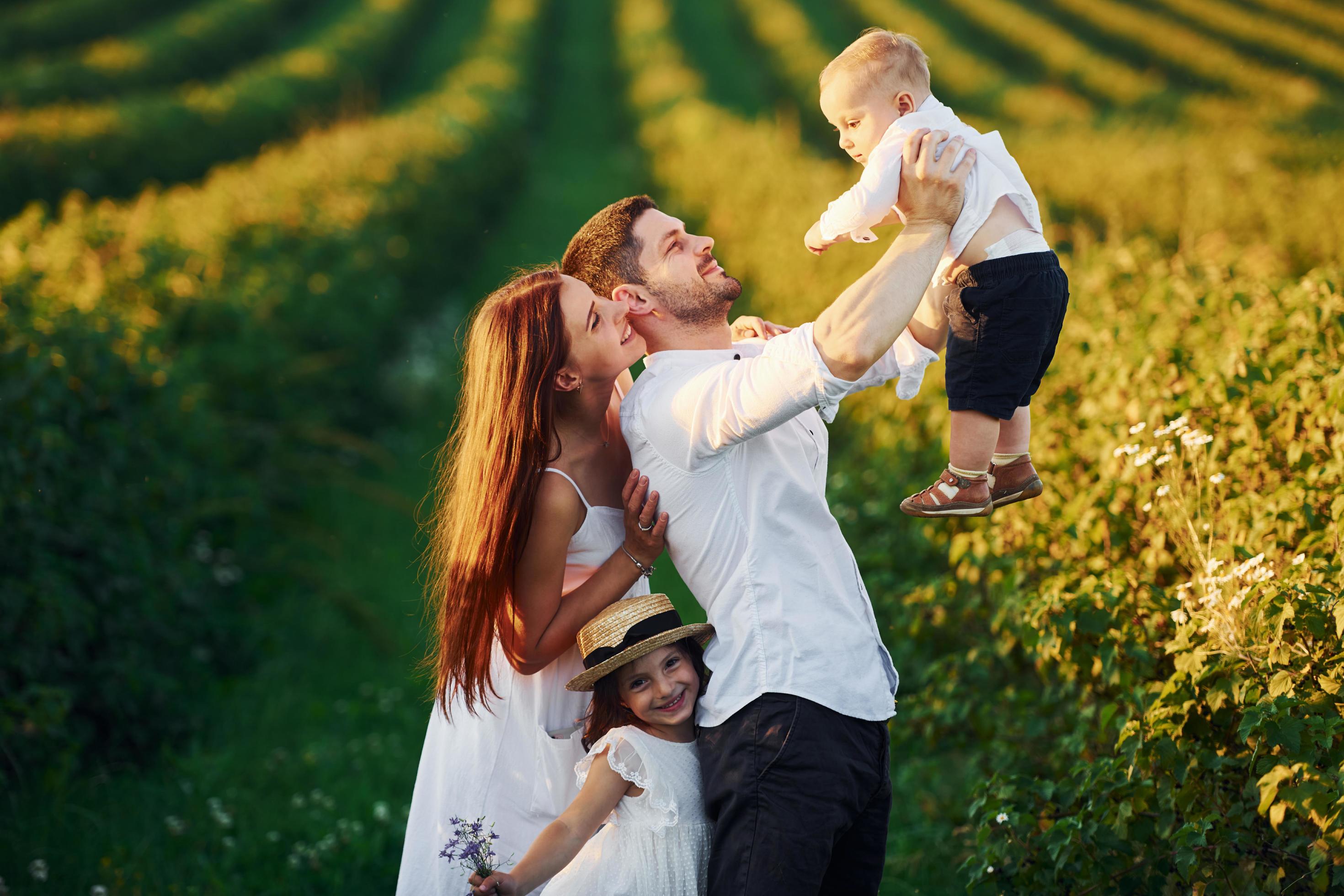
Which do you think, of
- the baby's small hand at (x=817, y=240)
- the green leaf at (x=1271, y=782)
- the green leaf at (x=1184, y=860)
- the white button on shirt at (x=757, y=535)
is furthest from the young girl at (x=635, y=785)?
the green leaf at (x=1271, y=782)

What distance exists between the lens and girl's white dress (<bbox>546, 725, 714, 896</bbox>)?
223 centimetres

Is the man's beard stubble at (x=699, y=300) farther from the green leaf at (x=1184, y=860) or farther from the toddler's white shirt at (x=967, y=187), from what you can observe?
the green leaf at (x=1184, y=860)

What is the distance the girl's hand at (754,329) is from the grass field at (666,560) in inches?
41.6

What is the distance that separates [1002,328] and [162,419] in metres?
4.65

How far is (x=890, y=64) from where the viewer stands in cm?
235

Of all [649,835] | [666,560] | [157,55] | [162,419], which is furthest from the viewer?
[157,55]

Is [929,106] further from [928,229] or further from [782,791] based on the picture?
[782,791]

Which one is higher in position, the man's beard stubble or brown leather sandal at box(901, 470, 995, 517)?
the man's beard stubble

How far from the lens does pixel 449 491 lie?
2750mm

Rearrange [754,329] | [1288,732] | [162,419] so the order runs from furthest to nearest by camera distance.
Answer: [162,419]
[754,329]
[1288,732]

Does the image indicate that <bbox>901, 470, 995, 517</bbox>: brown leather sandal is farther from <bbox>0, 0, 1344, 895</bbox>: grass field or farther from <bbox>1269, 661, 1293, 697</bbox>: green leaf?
<bbox>1269, 661, 1293, 697</bbox>: green leaf

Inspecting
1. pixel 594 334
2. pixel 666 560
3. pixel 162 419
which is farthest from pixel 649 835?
pixel 666 560

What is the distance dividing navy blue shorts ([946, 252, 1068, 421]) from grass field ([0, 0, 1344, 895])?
0.56m

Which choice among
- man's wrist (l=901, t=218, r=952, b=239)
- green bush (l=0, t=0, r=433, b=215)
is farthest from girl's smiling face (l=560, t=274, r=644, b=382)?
green bush (l=0, t=0, r=433, b=215)
